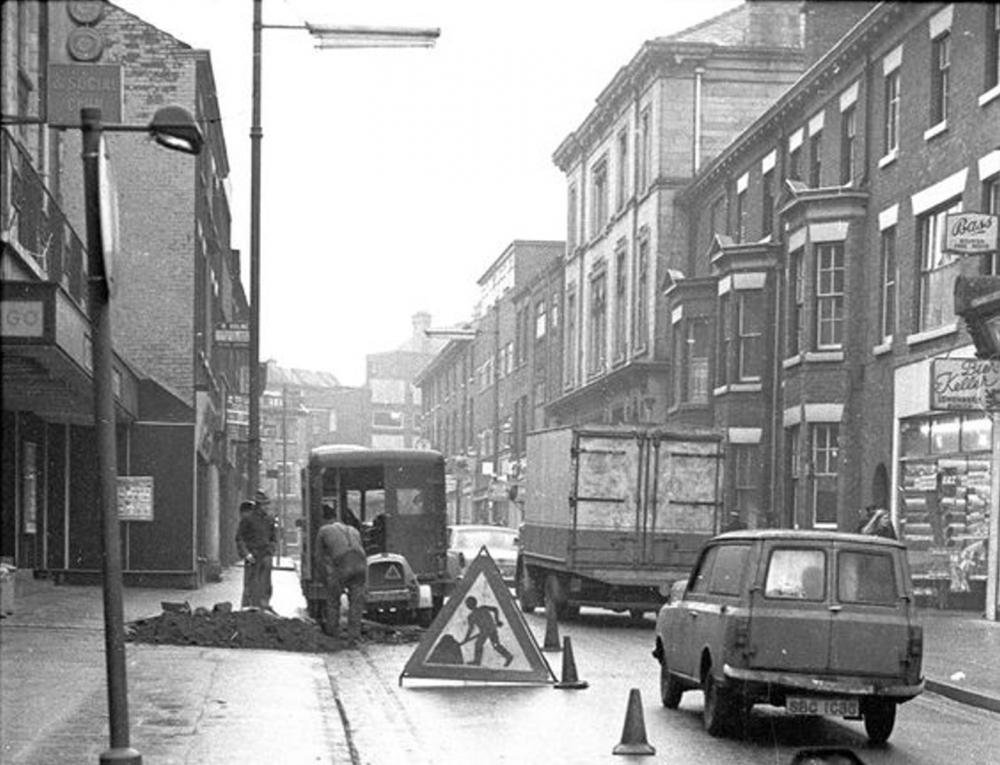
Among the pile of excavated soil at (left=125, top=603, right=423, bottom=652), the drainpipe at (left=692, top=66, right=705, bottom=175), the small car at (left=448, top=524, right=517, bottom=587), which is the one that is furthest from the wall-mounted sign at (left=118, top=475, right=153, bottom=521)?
the drainpipe at (left=692, top=66, right=705, bottom=175)

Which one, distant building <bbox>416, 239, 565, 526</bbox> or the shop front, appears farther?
distant building <bbox>416, 239, 565, 526</bbox>

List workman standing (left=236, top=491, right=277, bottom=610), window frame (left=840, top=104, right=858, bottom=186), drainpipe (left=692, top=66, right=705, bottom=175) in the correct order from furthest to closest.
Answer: drainpipe (left=692, top=66, right=705, bottom=175) < window frame (left=840, top=104, right=858, bottom=186) < workman standing (left=236, top=491, right=277, bottom=610)

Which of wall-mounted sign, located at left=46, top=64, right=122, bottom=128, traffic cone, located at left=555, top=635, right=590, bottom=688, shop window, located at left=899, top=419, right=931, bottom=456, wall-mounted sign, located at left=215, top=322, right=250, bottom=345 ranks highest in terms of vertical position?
wall-mounted sign, located at left=46, top=64, right=122, bottom=128

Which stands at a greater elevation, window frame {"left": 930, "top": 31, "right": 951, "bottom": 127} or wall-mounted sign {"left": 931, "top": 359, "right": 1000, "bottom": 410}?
window frame {"left": 930, "top": 31, "right": 951, "bottom": 127}

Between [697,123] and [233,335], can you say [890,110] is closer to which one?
[233,335]

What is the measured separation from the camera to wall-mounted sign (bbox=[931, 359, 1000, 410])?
79.0 feet

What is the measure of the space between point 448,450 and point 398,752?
81.4 meters

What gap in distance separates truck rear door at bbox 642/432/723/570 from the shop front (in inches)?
133

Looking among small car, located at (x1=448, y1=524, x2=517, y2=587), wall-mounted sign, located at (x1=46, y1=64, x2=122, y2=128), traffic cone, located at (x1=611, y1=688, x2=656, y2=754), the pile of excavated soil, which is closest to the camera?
wall-mounted sign, located at (x1=46, y1=64, x2=122, y2=128)

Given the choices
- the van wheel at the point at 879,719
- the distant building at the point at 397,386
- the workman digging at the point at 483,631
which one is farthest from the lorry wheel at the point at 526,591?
the distant building at the point at 397,386

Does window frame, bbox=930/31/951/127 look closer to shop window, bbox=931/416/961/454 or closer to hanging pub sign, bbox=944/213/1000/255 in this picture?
hanging pub sign, bbox=944/213/1000/255

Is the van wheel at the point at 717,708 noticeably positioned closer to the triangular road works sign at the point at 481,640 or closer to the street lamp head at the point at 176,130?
the triangular road works sign at the point at 481,640

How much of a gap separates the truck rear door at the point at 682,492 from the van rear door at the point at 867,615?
1244 centimetres

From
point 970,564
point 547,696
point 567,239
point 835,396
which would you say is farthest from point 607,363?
point 547,696
